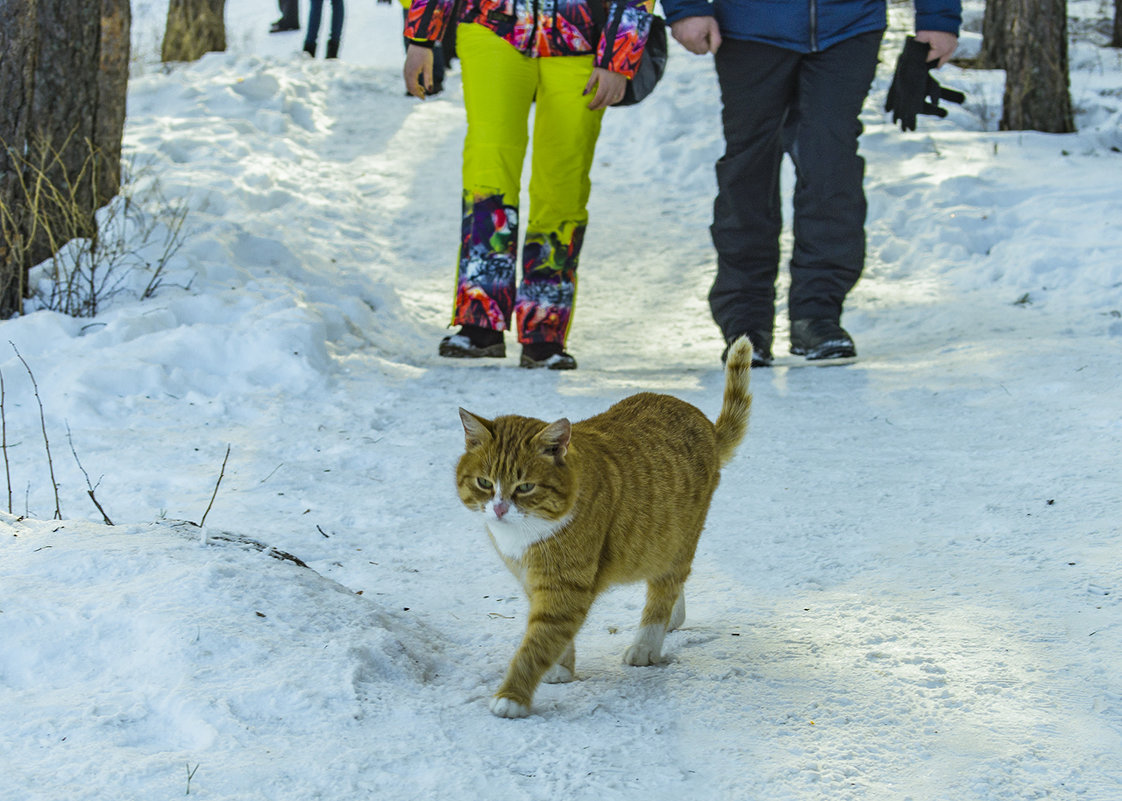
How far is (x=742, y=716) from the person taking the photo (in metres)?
2.15

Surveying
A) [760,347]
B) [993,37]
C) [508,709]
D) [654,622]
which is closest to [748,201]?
[760,347]

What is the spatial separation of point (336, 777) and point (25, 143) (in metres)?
4.13

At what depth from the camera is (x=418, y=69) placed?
4.63 m

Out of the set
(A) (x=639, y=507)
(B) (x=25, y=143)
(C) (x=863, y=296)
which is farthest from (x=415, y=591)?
(C) (x=863, y=296)

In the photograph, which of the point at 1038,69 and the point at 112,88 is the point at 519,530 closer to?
the point at 112,88

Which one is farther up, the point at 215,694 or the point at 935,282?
the point at 935,282

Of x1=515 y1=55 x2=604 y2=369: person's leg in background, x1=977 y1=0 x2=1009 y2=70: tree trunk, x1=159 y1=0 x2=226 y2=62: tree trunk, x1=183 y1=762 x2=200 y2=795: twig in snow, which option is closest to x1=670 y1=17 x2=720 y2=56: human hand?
x1=515 y1=55 x2=604 y2=369: person's leg in background

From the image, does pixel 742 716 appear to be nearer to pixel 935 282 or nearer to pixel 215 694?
pixel 215 694

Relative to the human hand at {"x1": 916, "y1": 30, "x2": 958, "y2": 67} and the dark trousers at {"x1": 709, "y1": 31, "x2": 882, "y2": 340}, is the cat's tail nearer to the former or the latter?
the dark trousers at {"x1": 709, "y1": 31, "x2": 882, "y2": 340}

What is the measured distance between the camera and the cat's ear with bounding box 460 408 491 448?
2.38 metres

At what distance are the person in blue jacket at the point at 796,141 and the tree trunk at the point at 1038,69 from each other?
4.07 metres

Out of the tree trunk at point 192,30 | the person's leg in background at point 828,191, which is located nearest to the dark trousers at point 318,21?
the tree trunk at point 192,30

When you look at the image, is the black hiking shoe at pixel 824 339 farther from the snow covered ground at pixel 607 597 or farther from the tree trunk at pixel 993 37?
the tree trunk at pixel 993 37

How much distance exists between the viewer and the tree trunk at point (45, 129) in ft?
15.4
